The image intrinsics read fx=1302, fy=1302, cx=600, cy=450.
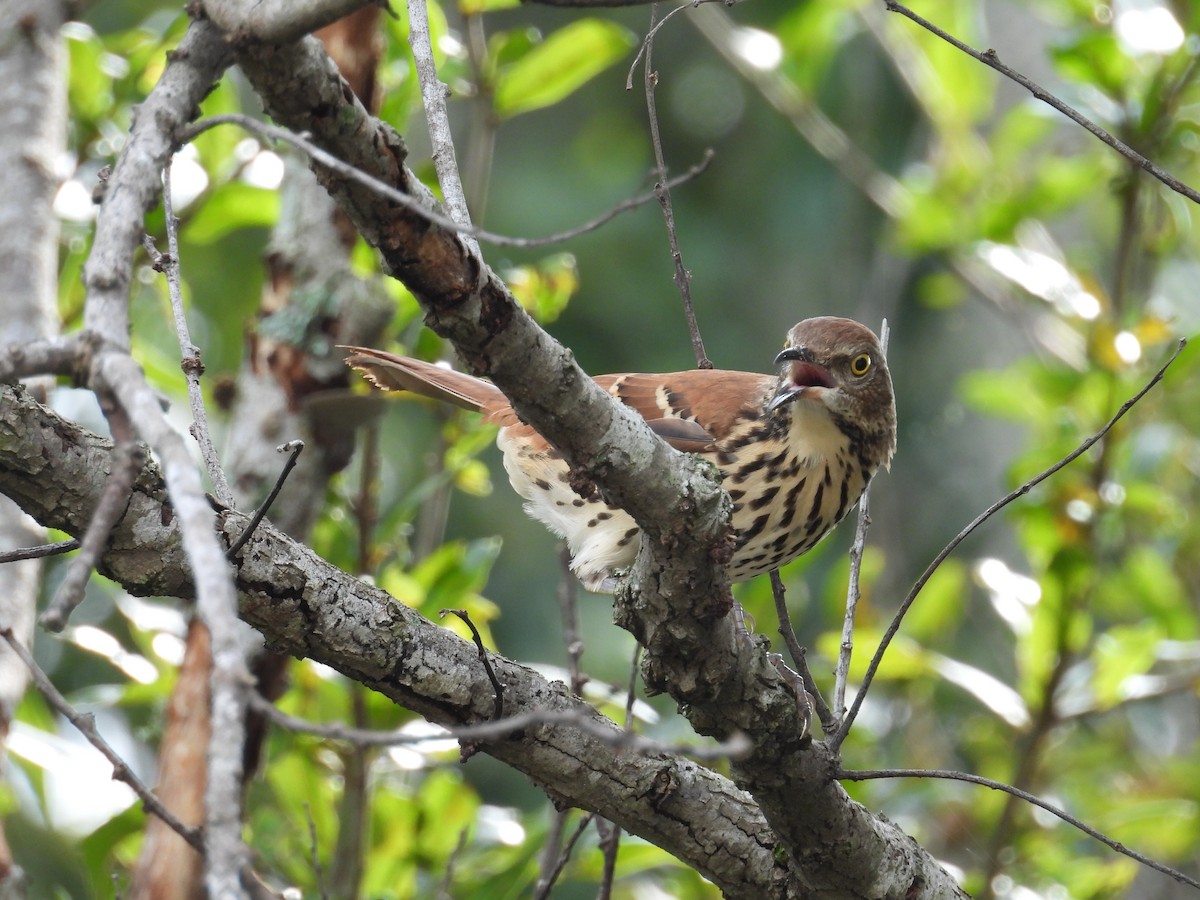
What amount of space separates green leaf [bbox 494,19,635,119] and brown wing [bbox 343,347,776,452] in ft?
3.36

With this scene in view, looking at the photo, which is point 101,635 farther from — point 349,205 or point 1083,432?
point 1083,432

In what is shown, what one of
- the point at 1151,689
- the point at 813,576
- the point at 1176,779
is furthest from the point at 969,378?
the point at 813,576

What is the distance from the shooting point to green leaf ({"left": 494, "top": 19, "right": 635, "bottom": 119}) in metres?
4.02

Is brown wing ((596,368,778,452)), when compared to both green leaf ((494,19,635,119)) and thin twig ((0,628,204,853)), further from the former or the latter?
thin twig ((0,628,204,853))

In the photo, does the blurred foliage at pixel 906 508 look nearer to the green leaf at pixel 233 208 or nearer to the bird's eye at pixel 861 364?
the green leaf at pixel 233 208

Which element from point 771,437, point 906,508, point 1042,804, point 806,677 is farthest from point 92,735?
point 906,508

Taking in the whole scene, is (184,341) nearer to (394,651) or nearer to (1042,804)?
(394,651)

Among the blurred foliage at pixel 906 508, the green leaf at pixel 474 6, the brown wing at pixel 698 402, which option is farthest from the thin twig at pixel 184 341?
the green leaf at pixel 474 6

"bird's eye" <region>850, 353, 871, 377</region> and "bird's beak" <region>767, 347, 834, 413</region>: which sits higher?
"bird's eye" <region>850, 353, 871, 377</region>

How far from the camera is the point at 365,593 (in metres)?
2.11

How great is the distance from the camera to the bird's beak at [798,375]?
3.15m

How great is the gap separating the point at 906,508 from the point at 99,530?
281 inches

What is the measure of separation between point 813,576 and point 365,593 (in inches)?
236

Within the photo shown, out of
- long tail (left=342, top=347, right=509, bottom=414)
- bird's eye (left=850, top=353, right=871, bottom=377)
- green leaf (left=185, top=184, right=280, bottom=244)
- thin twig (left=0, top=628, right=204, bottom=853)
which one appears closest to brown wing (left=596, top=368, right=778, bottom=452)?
bird's eye (left=850, top=353, right=871, bottom=377)
